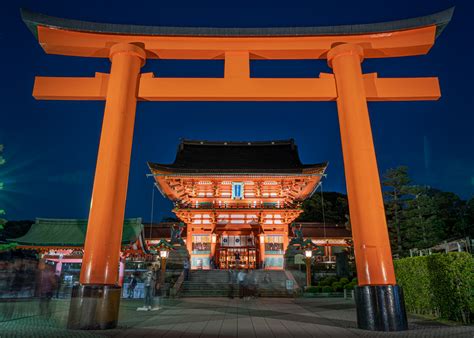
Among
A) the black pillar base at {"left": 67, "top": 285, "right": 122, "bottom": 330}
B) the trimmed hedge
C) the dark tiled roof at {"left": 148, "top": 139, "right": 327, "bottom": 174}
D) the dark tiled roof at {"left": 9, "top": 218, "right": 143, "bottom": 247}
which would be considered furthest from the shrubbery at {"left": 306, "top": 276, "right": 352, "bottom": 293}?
the black pillar base at {"left": 67, "top": 285, "right": 122, "bottom": 330}

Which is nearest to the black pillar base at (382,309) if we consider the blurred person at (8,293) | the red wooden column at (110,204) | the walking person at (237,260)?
the red wooden column at (110,204)

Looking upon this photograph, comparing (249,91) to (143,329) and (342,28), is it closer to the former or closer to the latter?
(342,28)

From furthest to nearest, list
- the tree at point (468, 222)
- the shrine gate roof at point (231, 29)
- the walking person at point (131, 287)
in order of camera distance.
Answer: the tree at point (468, 222) → the walking person at point (131, 287) → the shrine gate roof at point (231, 29)

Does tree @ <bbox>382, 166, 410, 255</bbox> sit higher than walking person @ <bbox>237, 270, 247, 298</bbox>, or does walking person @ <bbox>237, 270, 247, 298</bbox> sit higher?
tree @ <bbox>382, 166, 410, 255</bbox>

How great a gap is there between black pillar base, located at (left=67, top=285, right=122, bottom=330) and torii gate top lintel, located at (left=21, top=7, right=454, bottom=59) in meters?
5.34

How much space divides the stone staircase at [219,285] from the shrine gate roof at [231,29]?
44.1 feet

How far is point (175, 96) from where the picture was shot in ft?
23.7

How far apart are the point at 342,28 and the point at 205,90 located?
3.46m

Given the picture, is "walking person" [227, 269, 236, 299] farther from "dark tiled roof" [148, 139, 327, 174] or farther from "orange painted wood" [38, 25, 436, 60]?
"orange painted wood" [38, 25, 436, 60]

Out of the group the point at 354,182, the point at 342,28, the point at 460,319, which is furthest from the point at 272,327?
the point at 342,28

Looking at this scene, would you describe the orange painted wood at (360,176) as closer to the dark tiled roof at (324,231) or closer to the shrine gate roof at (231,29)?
the shrine gate roof at (231,29)

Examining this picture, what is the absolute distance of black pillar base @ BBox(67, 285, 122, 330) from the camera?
5.58 m

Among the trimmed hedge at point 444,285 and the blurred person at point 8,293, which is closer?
the trimmed hedge at point 444,285

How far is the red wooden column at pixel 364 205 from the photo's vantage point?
5.60 meters
